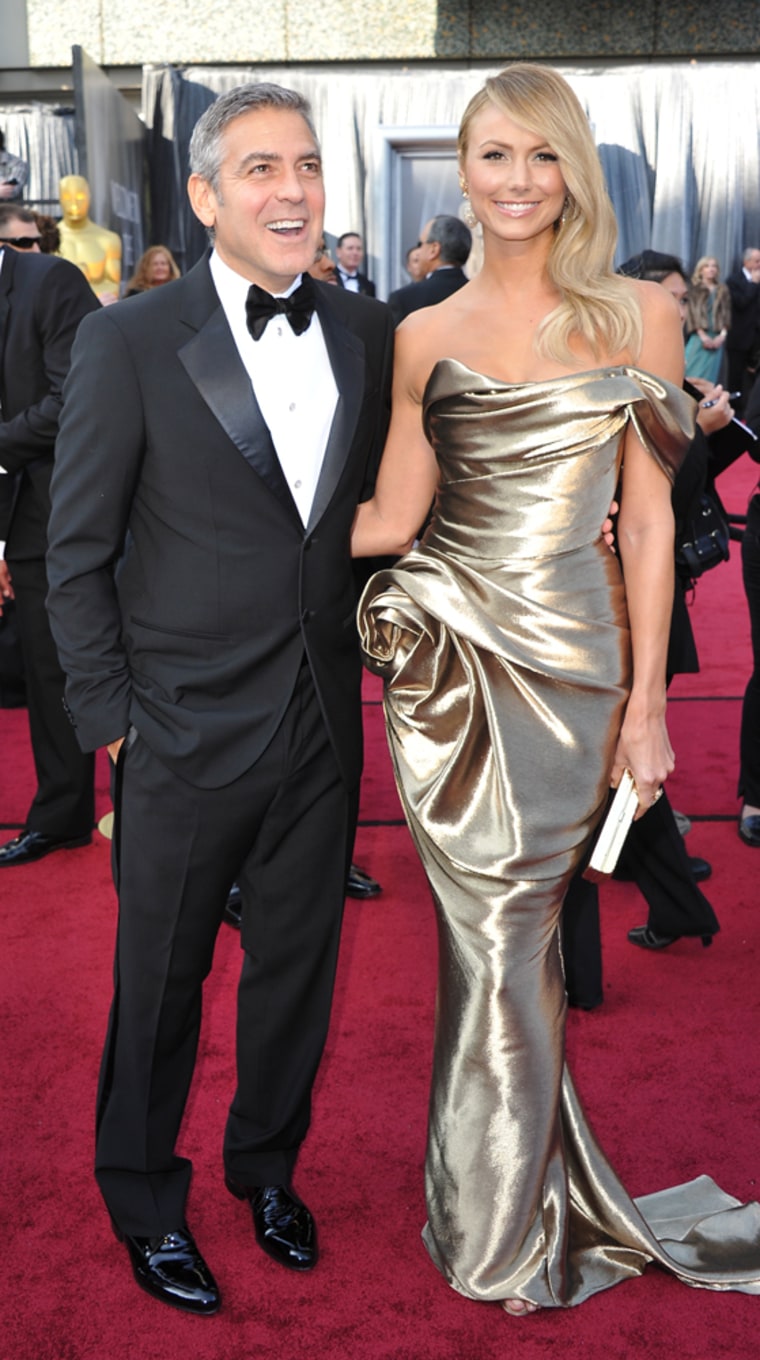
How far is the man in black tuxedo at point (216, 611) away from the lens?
72.1 inches

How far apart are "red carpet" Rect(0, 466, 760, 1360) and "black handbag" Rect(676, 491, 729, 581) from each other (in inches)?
36.6

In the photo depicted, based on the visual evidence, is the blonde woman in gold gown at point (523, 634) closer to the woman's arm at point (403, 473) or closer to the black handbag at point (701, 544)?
the woman's arm at point (403, 473)

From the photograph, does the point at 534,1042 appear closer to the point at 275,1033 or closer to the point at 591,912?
the point at 275,1033

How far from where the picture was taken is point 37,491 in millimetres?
3734

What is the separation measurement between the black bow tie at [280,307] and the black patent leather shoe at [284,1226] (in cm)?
138

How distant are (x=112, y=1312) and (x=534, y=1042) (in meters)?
0.77

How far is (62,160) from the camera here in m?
14.6

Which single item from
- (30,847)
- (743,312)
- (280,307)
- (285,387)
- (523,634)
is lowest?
(30,847)

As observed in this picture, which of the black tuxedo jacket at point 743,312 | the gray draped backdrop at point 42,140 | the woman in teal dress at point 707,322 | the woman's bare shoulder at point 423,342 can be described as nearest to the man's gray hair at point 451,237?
the woman's bare shoulder at point 423,342

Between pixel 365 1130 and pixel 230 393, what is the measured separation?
1.45 meters

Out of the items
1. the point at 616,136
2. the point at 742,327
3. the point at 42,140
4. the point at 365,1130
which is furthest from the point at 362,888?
the point at 42,140

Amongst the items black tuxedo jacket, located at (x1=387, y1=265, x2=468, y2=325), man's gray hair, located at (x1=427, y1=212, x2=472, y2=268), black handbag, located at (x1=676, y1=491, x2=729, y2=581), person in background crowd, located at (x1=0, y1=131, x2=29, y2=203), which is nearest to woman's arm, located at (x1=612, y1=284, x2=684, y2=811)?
black handbag, located at (x1=676, y1=491, x2=729, y2=581)

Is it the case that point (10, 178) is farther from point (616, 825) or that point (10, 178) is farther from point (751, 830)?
point (616, 825)

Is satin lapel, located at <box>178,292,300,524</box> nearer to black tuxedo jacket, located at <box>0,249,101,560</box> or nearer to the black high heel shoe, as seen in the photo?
black tuxedo jacket, located at <box>0,249,101,560</box>
